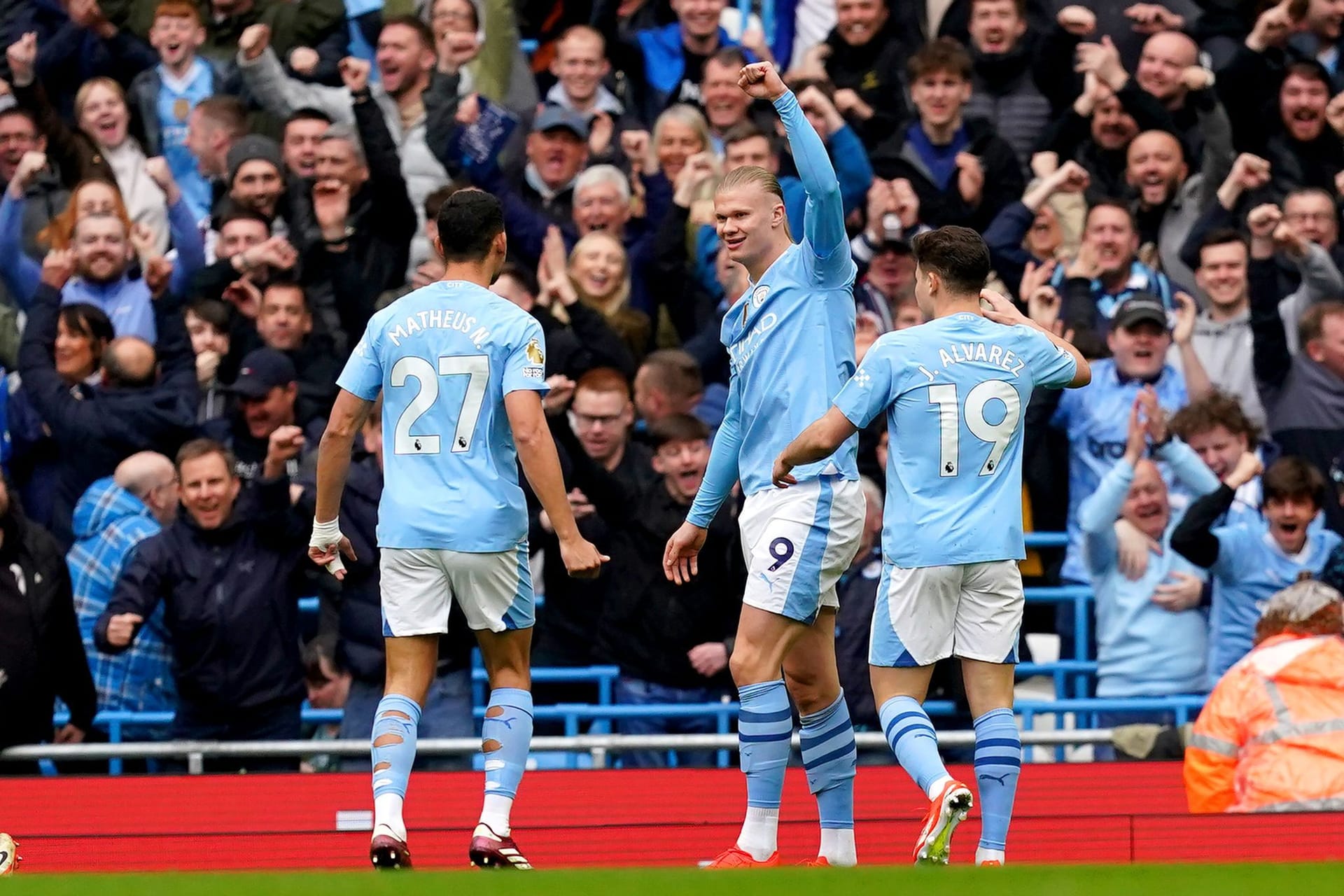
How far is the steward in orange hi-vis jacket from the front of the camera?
7.91m

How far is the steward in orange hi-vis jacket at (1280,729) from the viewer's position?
7914 millimetres

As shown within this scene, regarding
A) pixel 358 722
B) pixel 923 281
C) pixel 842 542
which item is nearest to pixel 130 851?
pixel 358 722

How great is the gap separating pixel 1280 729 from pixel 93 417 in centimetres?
647

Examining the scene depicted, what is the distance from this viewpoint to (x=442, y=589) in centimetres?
747

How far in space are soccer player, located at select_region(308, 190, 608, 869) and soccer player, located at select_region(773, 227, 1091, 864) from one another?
979 mm

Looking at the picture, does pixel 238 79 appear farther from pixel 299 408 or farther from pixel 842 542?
pixel 842 542

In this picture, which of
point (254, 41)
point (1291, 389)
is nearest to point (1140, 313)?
point (1291, 389)

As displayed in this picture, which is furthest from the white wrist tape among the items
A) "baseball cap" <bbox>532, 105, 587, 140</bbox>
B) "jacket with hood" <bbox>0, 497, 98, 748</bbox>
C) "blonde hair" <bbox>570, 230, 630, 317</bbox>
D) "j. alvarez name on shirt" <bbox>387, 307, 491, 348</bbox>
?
"baseball cap" <bbox>532, 105, 587, 140</bbox>

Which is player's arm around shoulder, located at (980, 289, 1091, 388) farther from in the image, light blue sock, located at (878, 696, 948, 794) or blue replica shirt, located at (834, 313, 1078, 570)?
light blue sock, located at (878, 696, 948, 794)

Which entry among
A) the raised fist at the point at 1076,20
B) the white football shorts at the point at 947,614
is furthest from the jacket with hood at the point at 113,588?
the raised fist at the point at 1076,20

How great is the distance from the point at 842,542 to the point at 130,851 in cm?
292

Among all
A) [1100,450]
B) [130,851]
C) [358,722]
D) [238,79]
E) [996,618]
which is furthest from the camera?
[238,79]

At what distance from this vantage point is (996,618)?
289 inches

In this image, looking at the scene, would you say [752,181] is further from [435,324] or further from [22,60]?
[22,60]
